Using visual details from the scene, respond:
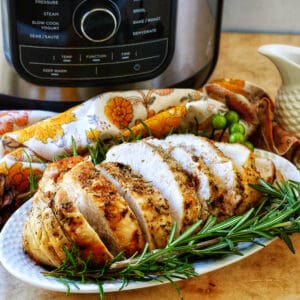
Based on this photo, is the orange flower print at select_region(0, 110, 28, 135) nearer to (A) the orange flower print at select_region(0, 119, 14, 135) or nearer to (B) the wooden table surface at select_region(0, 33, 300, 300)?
(A) the orange flower print at select_region(0, 119, 14, 135)

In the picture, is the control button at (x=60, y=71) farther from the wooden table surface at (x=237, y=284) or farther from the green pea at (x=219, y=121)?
the wooden table surface at (x=237, y=284)

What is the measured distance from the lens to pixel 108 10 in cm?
101

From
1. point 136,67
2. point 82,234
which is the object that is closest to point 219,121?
point 136,67

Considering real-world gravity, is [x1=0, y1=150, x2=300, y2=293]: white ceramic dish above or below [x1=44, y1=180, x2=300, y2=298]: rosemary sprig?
below

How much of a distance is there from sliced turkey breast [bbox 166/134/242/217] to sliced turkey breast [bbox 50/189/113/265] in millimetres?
162

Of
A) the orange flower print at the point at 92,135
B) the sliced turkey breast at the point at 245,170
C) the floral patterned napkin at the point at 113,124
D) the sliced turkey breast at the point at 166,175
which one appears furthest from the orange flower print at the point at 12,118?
the sliced turkey breast at the point at 245,170

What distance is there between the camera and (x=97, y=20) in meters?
1.01

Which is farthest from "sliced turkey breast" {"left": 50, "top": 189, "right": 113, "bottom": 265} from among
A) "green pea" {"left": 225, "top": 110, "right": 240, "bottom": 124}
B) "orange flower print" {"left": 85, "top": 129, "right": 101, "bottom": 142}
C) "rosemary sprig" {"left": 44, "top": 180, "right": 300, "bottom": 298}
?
"green pea" {"left": 225, "top": 110, "right": 240, "bottom": 124}

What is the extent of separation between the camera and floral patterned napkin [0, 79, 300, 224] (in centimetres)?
103

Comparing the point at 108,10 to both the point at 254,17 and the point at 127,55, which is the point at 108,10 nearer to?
the point at 127,55

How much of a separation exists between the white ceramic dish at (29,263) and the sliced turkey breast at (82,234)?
0.10 ft

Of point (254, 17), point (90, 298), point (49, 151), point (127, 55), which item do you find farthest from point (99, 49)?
point (254, 17)

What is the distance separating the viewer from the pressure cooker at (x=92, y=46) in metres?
1.00

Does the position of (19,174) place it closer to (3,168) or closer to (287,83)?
(3,168)
